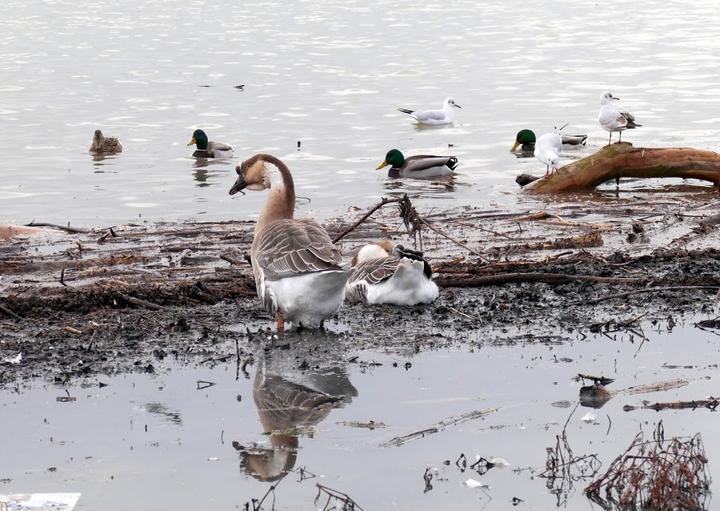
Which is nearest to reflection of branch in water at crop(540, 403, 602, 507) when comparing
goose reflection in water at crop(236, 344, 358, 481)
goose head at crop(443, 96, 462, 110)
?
goose reflection in water at crop(236, 344, 358, 481)

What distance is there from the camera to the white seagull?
19.6m

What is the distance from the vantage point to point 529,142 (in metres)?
23.3

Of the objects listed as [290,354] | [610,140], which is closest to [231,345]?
[290,354]

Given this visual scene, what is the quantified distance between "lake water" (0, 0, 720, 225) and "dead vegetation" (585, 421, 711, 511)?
11.7 m

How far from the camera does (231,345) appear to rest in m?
8.73

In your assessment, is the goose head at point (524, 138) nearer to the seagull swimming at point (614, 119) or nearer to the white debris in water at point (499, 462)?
the seagull swimming at point (614, 119)

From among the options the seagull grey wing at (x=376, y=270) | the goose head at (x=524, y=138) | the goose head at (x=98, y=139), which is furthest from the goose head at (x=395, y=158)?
the seagull grey wing at (x=376, y=270)

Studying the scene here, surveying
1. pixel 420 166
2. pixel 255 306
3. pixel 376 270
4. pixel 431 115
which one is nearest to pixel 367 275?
pixel 376 270

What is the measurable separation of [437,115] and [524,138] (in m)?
4.00

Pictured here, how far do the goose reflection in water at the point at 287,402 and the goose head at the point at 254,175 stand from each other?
2289 millimetres

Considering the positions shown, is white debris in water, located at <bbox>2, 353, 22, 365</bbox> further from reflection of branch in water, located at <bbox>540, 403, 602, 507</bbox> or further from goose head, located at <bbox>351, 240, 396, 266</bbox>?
reflection of branch in water, located at <bbox>540, 403, 602, 507</bbox>

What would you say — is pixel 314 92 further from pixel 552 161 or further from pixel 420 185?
A: pixel 552 161

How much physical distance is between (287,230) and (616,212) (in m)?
7.46

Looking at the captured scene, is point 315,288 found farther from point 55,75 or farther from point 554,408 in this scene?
point 55,75
